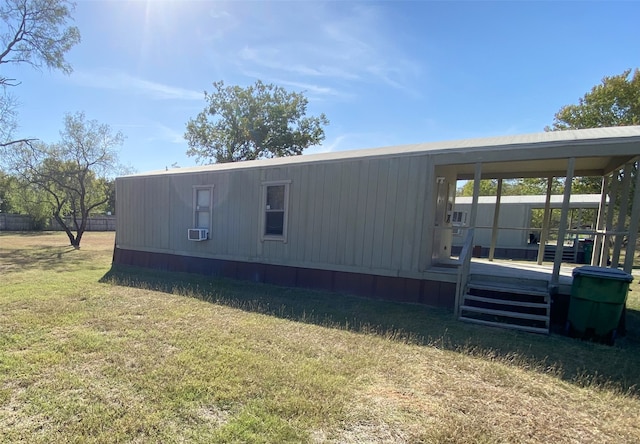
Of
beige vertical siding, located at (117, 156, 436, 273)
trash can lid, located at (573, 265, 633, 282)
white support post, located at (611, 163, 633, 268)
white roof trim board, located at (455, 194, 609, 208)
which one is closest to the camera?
trash can lid, located at (573, 265, 633, 282)

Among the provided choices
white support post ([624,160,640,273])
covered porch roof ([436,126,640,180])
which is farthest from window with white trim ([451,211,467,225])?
white support post ([624,160,640,273])

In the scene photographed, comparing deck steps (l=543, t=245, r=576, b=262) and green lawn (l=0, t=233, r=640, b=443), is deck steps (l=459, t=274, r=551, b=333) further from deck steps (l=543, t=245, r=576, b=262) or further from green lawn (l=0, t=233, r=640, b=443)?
deck steps (l=543, t=245, r=576, b=262)

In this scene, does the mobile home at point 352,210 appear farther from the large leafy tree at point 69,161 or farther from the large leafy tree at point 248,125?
the large leafy tree at point 248,125

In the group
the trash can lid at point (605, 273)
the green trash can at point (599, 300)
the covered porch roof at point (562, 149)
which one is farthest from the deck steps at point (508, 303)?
the covered porch roof at point (562, 149)

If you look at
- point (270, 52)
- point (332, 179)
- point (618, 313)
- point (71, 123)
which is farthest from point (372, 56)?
point (71, 123)

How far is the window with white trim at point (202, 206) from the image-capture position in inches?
311

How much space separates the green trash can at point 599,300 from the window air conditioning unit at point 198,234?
7.27m

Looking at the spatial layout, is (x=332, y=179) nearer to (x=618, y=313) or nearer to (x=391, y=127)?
(x=618, y=313)

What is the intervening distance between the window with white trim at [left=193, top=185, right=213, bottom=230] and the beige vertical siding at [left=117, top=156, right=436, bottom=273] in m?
0.16

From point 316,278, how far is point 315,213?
1342mm

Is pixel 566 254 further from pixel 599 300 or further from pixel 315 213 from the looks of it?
pixel 315 213

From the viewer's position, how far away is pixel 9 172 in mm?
16250

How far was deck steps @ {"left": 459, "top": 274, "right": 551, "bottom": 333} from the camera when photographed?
4.41m

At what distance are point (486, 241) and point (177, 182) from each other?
11.8m
